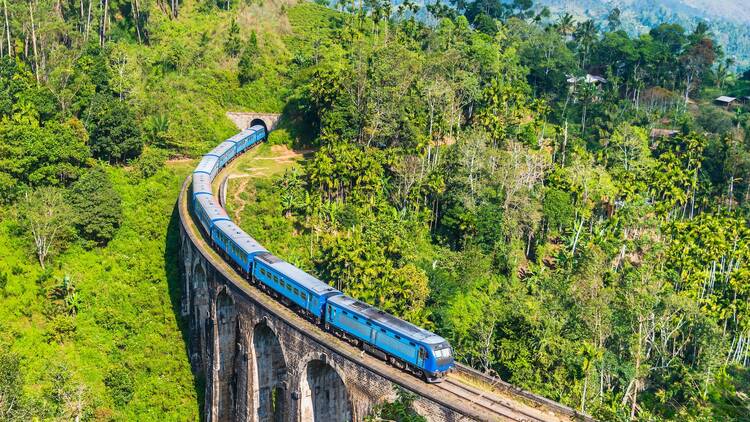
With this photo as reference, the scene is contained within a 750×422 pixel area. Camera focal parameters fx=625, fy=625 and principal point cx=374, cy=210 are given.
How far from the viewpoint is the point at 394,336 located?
114 feet

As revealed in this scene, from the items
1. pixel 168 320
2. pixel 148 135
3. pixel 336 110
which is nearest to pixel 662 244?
pixel 336 110

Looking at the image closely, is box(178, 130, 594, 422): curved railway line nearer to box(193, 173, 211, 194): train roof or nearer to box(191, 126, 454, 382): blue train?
box(191, 126, 454, 382): blue train

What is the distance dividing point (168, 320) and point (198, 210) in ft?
34.2

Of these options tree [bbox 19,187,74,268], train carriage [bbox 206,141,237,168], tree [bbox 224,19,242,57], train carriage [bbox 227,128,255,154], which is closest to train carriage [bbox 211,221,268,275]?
tree [bbox 19,187,74,268]

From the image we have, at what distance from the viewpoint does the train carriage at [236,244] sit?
46.3 meters

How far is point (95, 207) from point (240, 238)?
2132 centimetres

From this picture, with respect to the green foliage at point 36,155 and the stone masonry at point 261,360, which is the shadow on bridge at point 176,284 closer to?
the stone masonry at point 261,360

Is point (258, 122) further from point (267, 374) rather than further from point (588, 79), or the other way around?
point (588, 79)

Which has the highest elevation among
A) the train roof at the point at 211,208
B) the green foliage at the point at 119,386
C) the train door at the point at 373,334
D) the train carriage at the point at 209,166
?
the train carriage at the point at 209,166

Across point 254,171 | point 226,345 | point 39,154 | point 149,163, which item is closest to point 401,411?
point 226,345

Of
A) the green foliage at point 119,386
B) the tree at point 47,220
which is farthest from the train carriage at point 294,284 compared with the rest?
the tree at point 47,220

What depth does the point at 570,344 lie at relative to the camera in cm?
4881

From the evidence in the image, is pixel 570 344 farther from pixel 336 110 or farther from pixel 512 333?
pixel 336 110

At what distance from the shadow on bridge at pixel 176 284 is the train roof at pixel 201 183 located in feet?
12.8
